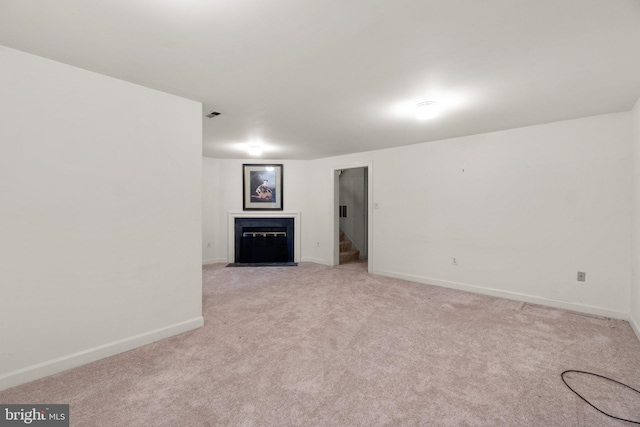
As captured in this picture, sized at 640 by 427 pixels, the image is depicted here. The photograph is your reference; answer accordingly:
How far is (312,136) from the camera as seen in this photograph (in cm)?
396

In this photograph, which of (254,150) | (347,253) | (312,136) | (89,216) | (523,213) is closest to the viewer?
(89,216)

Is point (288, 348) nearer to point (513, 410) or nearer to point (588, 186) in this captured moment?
point (513, 410)

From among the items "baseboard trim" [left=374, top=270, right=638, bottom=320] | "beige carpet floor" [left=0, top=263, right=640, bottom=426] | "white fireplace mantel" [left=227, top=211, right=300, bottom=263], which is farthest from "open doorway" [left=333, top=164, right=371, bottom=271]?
"beige carpet floor" [left=0, top=263, right=640, bottom=426]

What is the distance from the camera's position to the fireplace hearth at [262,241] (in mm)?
5797

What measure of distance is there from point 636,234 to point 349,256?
4.29 m

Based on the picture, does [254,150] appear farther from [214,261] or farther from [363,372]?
[363,372]

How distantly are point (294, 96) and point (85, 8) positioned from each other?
150 centimetres

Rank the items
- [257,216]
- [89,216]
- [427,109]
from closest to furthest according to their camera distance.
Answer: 1. [89,216]
2. [427,109]
3. [257,216]

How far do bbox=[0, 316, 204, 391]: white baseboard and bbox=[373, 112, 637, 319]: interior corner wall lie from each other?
139 inches

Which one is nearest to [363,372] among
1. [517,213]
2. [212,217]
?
[517,213]

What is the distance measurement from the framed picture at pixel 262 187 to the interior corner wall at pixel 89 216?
317cm

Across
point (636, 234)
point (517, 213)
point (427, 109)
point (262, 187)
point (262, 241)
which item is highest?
point (427, 109)

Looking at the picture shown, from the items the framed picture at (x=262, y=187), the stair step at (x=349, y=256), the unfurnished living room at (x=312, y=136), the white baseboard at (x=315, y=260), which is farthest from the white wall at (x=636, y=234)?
the framed picture at (x=262, y=187)

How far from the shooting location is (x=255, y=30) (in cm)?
155
